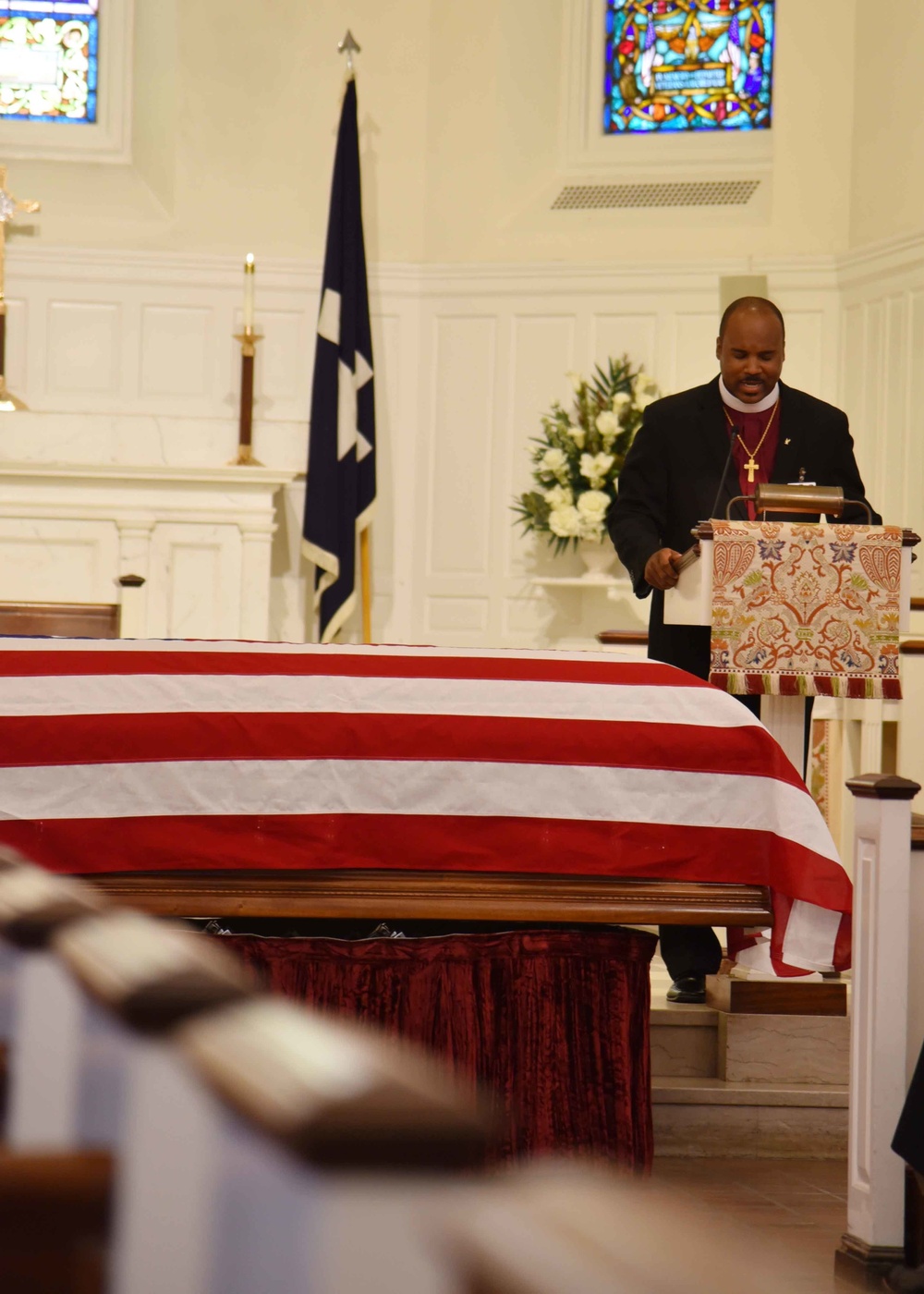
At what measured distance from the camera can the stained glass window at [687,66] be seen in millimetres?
8055

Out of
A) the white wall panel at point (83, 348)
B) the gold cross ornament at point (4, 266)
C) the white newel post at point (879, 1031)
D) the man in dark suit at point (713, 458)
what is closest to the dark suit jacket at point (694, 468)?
the man in dark suit at point (713, 458)

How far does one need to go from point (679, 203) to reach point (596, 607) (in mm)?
2054

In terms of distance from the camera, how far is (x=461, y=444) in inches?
316

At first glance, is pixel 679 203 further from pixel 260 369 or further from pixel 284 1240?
pixel 284 1240

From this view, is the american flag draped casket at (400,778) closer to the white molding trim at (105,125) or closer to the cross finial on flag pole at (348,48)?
the cross finial on flag pole at (348,48)

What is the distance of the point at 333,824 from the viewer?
281 centimetres

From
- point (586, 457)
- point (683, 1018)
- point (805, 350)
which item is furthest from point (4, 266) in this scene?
point (683, 1018)

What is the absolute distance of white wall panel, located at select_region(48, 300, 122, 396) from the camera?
7.91 metres

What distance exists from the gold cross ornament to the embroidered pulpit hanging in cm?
494

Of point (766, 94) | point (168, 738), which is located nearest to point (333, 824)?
point (168, 738)

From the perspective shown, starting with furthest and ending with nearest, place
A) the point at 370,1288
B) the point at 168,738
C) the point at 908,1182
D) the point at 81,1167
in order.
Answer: the point at 168,738 < the point at 908,1182 < the point at 81,1167 < the point at 370,1288

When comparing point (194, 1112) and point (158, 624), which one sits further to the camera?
point (158, 624)

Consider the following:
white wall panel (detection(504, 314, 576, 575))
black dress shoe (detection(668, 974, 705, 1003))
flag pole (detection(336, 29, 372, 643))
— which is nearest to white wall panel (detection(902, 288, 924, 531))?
white wall panel (detection(504, 314, 576, 575))

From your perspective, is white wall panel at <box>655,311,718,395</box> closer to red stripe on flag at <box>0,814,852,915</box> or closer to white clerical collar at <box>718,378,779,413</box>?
white clerical collar at <box>718,378,779,413</box>
